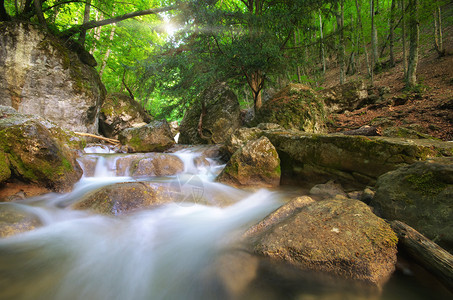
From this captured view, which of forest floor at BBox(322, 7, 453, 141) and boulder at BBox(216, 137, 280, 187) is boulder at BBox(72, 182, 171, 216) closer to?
boulder at BBox(216, 137, 280, 187)

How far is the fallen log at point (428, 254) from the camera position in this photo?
4.25 feet

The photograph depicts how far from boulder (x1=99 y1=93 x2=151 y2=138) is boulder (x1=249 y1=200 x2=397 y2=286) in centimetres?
1180

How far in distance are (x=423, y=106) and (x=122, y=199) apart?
10144 millimetres

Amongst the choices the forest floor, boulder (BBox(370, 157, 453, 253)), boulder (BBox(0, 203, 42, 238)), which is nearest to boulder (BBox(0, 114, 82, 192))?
boulder (BBox(0, 203, 42, 238))

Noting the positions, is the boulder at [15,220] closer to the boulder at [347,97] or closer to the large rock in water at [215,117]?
the large rock in water at [215,117]

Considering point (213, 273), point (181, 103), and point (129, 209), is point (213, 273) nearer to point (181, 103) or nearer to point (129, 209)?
point (129, 209)

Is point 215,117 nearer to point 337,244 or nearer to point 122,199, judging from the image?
point 122,199

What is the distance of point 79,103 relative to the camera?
361 inches

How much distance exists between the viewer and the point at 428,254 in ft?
4.59

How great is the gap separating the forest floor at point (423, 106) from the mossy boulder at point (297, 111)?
1.11 m

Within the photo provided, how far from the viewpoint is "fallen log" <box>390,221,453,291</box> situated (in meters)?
1.30

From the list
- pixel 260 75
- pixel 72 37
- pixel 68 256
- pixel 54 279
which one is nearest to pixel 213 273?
pixel 54 279

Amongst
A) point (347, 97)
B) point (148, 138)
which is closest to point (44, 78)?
point (148, 138)

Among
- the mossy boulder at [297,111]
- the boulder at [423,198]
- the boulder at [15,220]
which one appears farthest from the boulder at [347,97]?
the boulder at [15,220]
